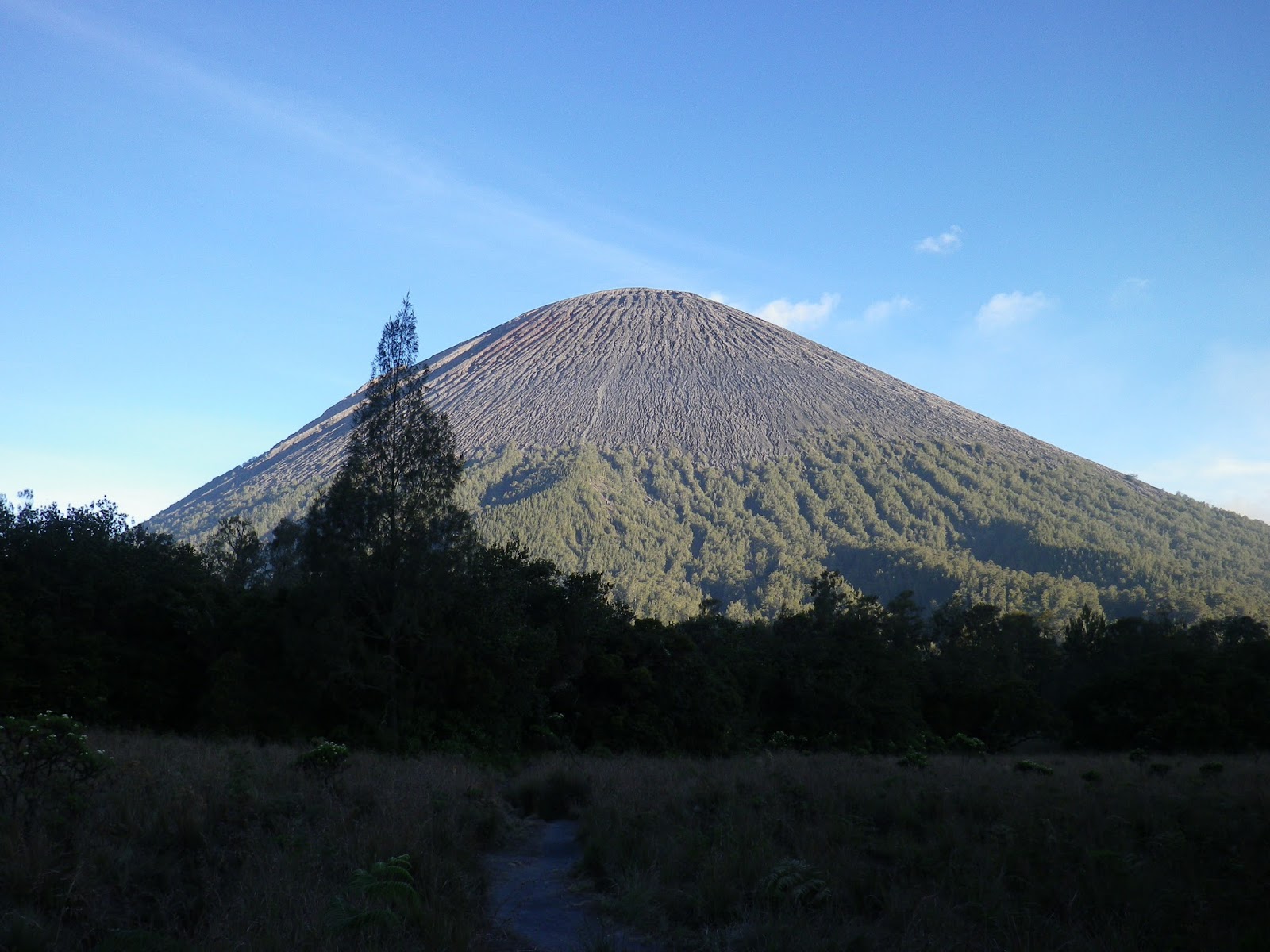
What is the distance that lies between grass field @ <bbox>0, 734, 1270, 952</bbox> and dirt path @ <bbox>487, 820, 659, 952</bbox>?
18 centimetres

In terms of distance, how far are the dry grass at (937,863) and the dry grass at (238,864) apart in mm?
1231

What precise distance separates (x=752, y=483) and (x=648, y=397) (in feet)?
83.8

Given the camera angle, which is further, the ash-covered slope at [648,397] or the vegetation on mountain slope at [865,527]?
the ash-covered slope at [648,397]

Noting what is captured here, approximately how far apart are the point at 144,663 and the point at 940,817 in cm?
1748

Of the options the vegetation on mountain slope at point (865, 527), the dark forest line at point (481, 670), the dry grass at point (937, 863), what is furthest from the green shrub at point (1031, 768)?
the vegetation on mountain slope at point (865, 527)

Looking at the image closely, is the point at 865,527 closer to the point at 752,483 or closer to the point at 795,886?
the point at 752,483

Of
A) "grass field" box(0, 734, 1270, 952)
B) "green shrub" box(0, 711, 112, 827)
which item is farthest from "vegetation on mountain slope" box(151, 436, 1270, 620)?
"green shrub" box(0, 711, 112, 827)

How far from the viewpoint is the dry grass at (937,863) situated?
4391 mm

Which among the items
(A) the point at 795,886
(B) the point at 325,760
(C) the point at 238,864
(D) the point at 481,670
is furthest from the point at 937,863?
(D) the point at 481,670

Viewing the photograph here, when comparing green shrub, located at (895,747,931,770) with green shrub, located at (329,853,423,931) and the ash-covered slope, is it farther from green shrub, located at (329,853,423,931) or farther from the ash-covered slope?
the ash-covered slope

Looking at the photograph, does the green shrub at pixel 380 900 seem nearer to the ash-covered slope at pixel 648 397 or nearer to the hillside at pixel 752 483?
the hillside at pixel 752 483

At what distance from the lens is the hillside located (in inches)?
3711

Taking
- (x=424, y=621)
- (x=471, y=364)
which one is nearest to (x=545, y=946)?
(x=424, y=621)

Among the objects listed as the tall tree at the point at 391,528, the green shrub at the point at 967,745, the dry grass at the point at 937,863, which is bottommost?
the green shrub at the point at 967,745
